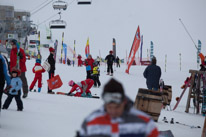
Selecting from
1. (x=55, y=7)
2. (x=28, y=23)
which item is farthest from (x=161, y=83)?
(x=28, y=23)

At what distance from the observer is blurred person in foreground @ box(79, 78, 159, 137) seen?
7.66ft

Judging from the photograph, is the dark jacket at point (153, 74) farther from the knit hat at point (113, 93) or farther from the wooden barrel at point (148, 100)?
the knit hat at point (113, 93)

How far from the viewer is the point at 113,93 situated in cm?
234

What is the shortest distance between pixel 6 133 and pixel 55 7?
17464 mm

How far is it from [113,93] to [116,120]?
211 millimetres

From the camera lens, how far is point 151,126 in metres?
2.42

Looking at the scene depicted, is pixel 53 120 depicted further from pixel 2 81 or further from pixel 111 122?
pixel 111 122

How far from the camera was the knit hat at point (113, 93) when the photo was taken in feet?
7.61

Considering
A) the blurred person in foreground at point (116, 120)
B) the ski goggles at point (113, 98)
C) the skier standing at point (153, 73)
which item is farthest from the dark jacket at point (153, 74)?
the ski goggles at point (113, 98)

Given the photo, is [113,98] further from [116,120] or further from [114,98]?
[116,120]

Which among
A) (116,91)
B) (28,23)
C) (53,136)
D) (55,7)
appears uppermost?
(28,23)

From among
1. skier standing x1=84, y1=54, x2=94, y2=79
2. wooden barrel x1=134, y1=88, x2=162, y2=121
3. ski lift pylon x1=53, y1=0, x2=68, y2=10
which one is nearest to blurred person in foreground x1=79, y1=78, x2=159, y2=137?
wooden barrel x1=134, y1=88, x2=162, y2=121

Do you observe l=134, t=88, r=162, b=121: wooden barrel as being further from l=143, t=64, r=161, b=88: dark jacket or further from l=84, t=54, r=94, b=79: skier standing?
l=84, t=54, r=94, b=79: skier standing

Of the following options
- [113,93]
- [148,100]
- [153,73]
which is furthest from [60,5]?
[113,93]
